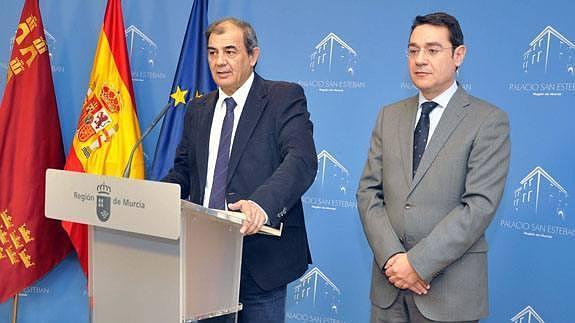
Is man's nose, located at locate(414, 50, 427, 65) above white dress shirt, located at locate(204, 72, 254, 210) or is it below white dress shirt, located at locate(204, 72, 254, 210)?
above

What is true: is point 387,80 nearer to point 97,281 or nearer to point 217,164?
point 217,164

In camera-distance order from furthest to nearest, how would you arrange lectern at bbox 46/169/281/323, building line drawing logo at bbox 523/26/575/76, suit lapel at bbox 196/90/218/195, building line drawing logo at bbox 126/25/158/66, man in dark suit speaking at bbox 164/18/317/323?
1. building line drawing logo at bbox 126/25/158/66
2. building line drawing logo at bbox 523/26/575/76
3. suit lapel at bbox 196/90/218/195
4. man in dark suit speaking at bbox 164/18/317/323
5. lectern at bbox 46/169/281/323

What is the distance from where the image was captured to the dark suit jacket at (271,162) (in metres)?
2.00

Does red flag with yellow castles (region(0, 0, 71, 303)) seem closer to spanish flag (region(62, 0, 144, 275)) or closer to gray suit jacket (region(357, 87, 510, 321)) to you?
spanish flag (region(62, 0, 144, 275))

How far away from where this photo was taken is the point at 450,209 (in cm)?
211

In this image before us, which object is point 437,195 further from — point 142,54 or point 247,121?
point 142,54

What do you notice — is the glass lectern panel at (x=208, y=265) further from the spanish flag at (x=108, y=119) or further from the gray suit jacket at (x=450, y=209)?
the spanish flag at (x=108, y=119)

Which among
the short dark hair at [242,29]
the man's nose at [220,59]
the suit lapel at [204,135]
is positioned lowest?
the suit lapel at [204,135]

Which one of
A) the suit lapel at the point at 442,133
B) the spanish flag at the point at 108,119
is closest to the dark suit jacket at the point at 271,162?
the suit lapel at the point at 442,133

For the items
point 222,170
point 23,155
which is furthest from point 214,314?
point 23,155

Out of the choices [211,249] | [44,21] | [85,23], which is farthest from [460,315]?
[44,21]

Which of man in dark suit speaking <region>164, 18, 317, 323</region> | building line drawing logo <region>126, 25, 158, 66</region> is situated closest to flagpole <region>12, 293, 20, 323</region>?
building line drawing logo <region>126, 25, 158, 66</region>

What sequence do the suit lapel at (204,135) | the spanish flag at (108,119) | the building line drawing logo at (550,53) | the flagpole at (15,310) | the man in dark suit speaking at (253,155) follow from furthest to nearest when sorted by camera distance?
the flagpole at (15,310) < the spanish flag at (108,119) < the building line drawing logo at (550,53) < the suit lapel at (204,135) < the man in dark suit speaking at (253,155)

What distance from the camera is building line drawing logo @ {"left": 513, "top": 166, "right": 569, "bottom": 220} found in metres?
2.87
